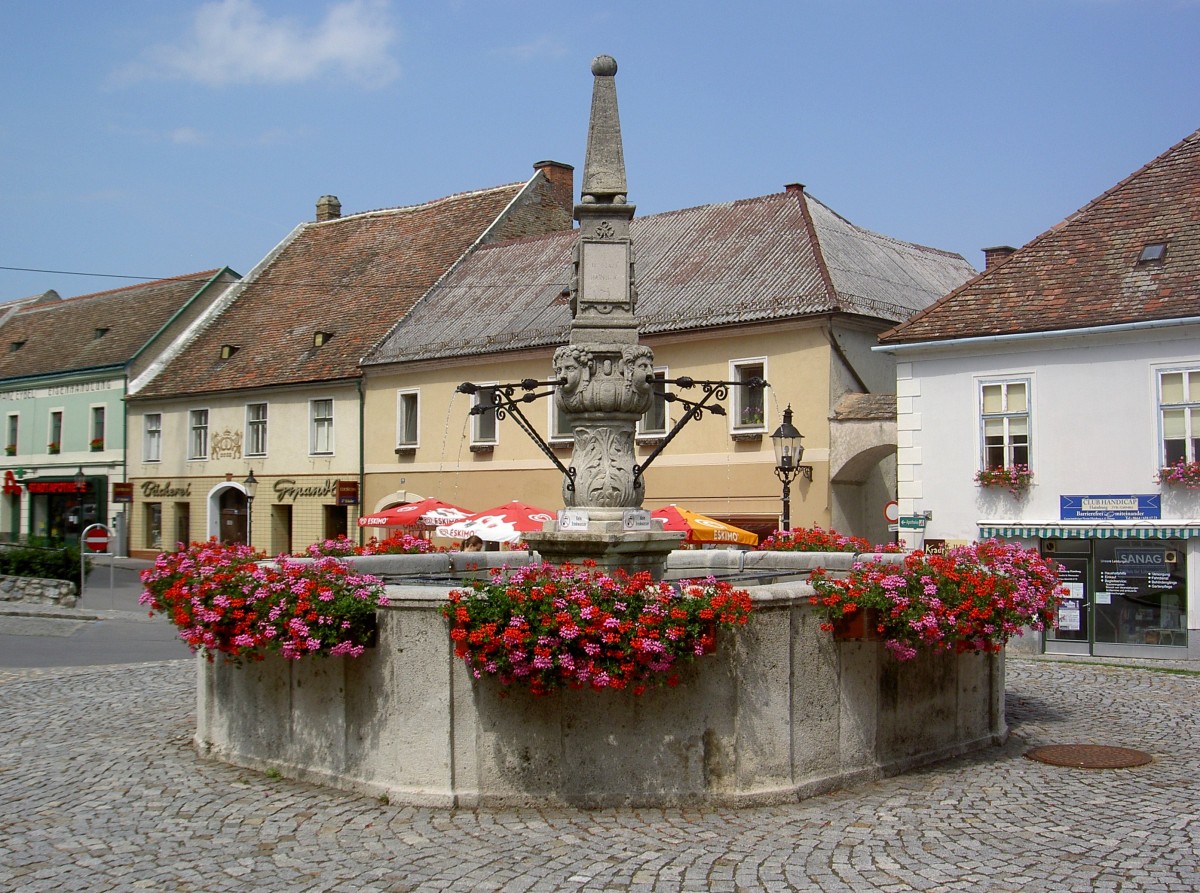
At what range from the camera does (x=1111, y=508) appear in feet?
66.2

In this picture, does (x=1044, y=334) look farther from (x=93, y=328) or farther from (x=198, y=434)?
(x=93, y=328)

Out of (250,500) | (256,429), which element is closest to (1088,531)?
(250,500)

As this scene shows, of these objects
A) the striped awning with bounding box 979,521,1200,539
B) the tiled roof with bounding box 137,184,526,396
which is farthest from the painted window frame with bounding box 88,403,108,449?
the striped awning with bounding box 979,521,1200,539

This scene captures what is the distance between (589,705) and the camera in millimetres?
7801

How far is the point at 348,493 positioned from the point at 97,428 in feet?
42.3

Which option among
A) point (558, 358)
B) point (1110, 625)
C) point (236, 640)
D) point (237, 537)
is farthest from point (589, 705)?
point (237, 537)

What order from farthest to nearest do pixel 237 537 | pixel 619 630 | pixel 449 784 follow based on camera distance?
1. pixel 237 537
2. pixel 449 784
3. pixel 619 630

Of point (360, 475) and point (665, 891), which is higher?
point (360, 475)

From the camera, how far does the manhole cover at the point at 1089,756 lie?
30.2 feet

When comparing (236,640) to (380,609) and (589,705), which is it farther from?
(589,705)

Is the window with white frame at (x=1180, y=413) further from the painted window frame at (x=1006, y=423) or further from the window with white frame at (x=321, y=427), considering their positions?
the window with white frame at (x=321, y=427)

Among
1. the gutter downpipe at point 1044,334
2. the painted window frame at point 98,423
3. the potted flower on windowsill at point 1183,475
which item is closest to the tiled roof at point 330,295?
the painted window frame at point 98,423

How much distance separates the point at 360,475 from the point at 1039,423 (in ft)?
62.8

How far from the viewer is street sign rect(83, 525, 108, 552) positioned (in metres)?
24.8
